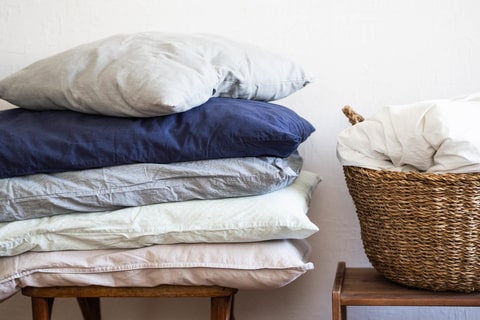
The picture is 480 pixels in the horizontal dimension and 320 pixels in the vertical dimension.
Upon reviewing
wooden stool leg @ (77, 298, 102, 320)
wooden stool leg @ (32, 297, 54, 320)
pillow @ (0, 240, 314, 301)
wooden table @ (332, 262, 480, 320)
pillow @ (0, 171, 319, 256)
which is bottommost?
wooden stool leg @ (77, 298, 102, 320)

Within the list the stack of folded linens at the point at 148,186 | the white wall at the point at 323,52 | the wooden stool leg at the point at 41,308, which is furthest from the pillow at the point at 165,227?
the white wall at the point at 323,52

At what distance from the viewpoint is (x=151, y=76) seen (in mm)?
1301

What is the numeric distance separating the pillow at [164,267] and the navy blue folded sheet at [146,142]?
166 millimetres

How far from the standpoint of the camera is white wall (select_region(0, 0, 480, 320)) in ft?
5.63

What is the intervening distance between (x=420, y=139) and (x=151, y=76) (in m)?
0.50

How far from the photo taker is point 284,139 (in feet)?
4.31

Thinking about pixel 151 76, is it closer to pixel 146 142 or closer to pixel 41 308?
pixel 146 142

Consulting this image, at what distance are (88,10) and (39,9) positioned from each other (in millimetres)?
129

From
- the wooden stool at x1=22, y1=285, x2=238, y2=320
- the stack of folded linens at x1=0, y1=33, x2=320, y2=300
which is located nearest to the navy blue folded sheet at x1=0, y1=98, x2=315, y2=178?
the stack of folded linens at x1=0, y1=33, x2=320, y2=300

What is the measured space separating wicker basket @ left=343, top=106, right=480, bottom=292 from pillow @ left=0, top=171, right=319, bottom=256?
16cm

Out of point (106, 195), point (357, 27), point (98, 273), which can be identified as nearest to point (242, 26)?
point (357, 27)

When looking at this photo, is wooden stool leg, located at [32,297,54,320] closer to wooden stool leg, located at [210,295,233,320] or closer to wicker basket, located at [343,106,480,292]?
wooden stool leg, located at [210,295,233,320]

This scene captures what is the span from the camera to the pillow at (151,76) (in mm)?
1294

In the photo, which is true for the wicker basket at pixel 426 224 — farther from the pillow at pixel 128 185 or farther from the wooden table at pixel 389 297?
the pillow at pixel 128 185
